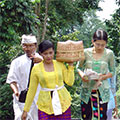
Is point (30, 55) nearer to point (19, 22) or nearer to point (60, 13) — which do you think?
point (19, 22)

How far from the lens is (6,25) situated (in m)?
5.71

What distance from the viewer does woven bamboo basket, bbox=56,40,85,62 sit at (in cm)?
317

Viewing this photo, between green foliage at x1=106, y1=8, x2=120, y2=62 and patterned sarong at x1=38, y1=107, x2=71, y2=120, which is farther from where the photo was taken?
green foliage at x1=106, y1=8, x2=120, y2=62

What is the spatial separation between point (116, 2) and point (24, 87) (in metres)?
6.74

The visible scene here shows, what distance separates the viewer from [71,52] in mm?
3186

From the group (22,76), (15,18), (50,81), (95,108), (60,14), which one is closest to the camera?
(50,81)

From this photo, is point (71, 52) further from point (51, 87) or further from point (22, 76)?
point (22, 76)

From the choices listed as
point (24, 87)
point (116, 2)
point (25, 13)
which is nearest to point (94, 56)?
point (24, 87)

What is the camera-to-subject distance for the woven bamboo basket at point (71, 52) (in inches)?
125

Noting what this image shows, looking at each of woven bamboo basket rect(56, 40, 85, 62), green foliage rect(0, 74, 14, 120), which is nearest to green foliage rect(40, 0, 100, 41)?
green foliage rect(0, 74, 14, 120)

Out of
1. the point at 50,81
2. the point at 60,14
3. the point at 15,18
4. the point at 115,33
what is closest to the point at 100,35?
the point at 50,81

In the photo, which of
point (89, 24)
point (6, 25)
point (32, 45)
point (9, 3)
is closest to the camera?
point (32, 45)

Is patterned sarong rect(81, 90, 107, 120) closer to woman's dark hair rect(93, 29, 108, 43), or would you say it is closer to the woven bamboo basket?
the woven bamboo basket

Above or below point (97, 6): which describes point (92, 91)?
below
